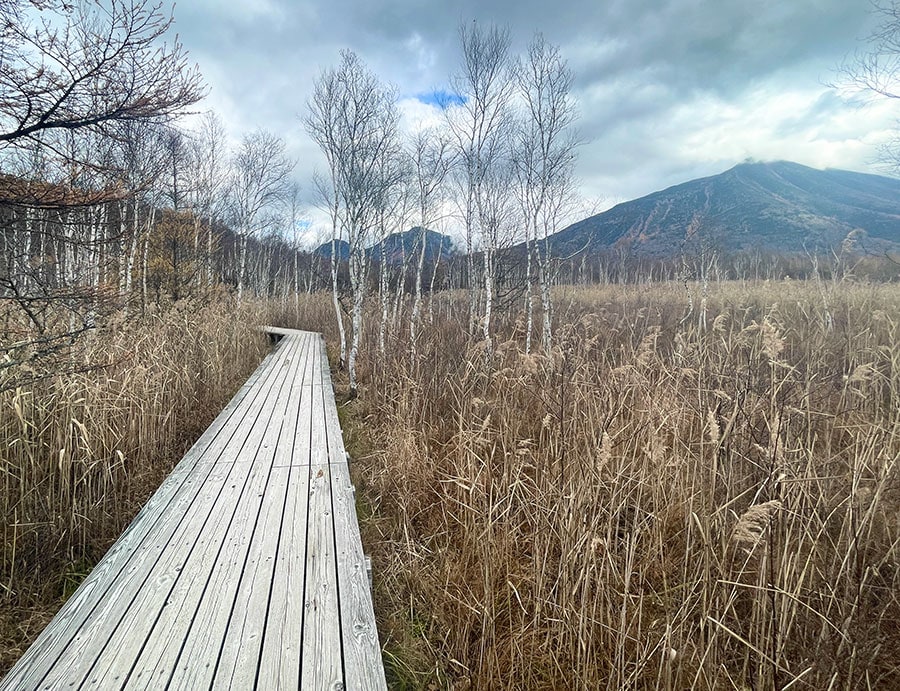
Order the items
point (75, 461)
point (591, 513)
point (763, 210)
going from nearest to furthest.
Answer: point (591, 513)
point (75, 461)
point (763, 210)

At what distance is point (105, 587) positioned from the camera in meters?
1.81

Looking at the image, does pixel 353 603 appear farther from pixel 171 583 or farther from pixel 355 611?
pixel 171 583

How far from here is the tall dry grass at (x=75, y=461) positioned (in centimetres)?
227

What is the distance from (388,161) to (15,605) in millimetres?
7473

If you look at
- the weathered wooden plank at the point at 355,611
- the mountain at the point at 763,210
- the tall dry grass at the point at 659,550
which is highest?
the mountain at the point at 763,210

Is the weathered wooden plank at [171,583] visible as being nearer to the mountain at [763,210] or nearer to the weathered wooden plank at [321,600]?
the weathered wooden plank at [321,600]

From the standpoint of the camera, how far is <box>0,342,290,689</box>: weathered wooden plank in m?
1.41

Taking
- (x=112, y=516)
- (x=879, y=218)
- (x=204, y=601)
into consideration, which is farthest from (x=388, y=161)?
(x=879, y=218)

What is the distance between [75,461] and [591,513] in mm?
3736

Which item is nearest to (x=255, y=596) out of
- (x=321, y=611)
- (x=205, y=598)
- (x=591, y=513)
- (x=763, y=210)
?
(x=205, y=598)

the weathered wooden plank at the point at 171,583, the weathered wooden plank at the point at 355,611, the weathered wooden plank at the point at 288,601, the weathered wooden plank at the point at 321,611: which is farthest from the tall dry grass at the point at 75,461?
the weathered wooden plank at the point at 355,611

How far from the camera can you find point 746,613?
167 cm

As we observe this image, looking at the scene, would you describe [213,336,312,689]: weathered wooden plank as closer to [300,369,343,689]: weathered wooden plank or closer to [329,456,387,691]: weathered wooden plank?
[300,369,343,689]: weathered wooden plank

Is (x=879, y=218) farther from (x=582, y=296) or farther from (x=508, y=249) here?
(x=508, y=249)
